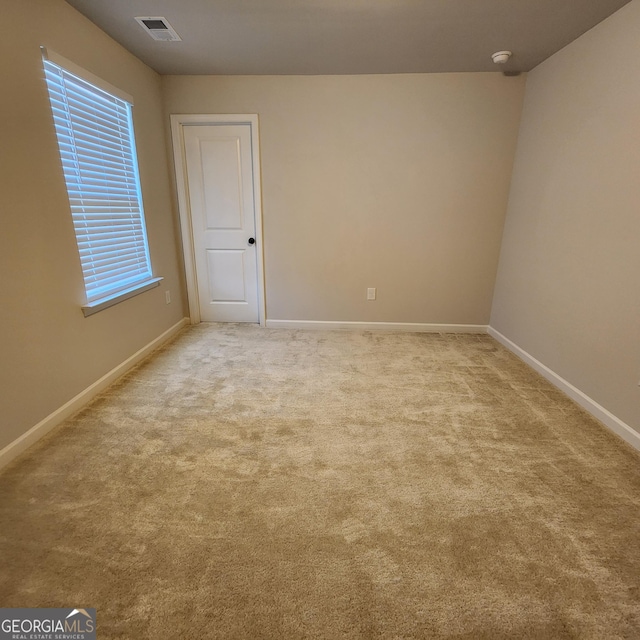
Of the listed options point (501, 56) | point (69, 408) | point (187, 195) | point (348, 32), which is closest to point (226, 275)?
point (187, 195)

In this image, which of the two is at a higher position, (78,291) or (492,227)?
(492,227)

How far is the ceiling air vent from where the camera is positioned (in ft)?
7.14

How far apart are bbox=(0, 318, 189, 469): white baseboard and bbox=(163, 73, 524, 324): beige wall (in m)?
1.43

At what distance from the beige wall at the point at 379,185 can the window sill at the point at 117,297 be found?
3.86 feet

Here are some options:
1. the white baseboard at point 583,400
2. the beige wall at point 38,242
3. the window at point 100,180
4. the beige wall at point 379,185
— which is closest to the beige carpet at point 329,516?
the white baseboard at point 583,400

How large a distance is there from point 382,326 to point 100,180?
2.89 meters

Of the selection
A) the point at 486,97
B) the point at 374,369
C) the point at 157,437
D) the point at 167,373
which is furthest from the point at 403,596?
the point at 486,97

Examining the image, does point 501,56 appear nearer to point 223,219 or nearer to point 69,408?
point 223,219

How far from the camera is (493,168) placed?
319 cm

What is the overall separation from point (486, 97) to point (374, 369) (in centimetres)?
272

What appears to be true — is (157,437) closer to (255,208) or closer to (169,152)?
(255,208)

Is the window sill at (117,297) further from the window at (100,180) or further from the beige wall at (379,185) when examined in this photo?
the beige wall at (379,185)

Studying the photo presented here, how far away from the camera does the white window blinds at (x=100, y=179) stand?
2.06 meters

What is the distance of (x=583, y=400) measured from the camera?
2.23 m
